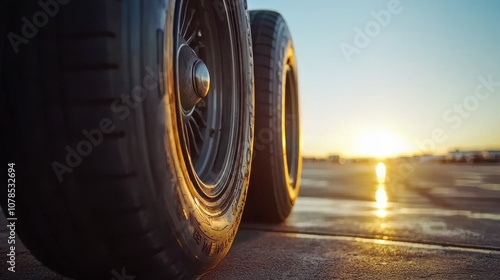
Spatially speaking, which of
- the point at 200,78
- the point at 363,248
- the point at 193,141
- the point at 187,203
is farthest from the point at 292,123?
the point at 187,203

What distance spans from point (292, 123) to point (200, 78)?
2.22m

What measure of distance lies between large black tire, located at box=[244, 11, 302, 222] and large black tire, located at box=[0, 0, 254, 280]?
4.41 feet

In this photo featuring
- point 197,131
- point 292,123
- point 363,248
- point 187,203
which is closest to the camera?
point 187,203

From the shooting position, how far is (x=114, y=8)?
1.03 meters

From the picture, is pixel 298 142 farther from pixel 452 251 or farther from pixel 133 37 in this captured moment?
pixel 133 37

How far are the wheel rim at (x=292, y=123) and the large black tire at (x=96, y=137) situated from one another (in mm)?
2306

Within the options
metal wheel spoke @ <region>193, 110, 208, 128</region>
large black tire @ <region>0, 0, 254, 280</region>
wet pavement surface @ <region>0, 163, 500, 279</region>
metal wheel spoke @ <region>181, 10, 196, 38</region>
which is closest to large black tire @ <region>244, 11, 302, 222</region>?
wet pavement surface @ <region>0, 163, 500, 279</region>

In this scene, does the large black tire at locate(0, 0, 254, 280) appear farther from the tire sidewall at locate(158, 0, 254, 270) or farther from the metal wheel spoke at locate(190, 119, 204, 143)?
Answer: the metal wheel spoke at locate(190, 119, 204, 143)

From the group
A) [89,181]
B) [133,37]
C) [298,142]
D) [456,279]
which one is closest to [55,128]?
[89,181]

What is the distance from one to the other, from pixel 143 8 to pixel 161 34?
0.23 ft

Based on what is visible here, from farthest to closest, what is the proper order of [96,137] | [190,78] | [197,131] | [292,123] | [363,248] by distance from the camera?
[292,123], [363,248], [197,131], [190,78], [96,137]

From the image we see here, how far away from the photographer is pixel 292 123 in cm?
370

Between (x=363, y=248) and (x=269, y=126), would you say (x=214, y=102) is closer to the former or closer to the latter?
(x=269, y=126)

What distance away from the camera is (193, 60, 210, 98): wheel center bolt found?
1.51 m
